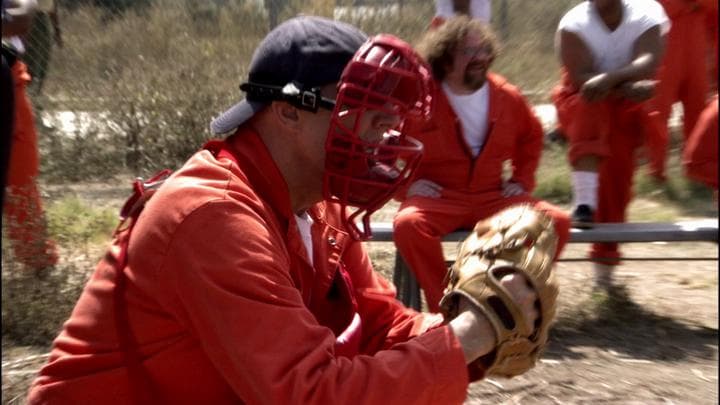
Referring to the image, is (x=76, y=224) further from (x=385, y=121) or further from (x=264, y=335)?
(x=264, y=335)

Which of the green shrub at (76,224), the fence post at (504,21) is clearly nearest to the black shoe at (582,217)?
the green shrub at (76,224)

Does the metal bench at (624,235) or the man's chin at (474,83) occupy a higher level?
the man's chin at (474,83)

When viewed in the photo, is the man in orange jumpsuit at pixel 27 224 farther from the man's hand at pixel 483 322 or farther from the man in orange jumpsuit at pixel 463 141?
the man's hand at pixel 483 322

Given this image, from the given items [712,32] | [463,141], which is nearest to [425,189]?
[463,141]

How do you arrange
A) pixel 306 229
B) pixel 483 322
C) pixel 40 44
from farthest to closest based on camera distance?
pixel 40 44 → pixel 306 229 → pixel 483 322

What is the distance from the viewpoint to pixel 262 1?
757cm

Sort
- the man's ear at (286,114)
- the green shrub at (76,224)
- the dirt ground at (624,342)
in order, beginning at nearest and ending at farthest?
the man's ear at (286,114) → the dirt ground at (624,342) → the green shrub at (76,224)

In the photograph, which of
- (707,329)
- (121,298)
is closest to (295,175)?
(121,298)

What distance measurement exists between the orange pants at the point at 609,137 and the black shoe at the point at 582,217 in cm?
20

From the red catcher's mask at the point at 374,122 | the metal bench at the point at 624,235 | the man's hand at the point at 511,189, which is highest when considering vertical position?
the red catcher's mask at the point at 374,122

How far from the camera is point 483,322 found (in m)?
1.96

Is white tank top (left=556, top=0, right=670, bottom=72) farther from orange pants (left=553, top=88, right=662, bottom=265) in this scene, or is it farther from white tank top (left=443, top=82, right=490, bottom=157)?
white tank top (left=443, top=82, right=490, bottom=157)

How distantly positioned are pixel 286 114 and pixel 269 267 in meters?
0.38

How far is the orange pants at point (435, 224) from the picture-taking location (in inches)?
172
